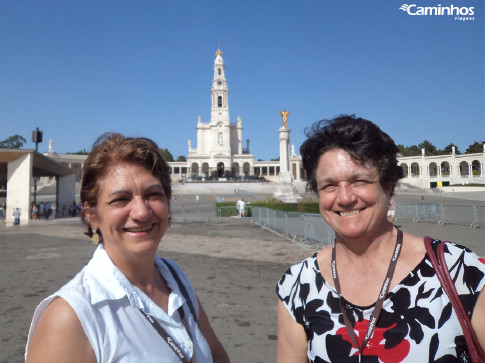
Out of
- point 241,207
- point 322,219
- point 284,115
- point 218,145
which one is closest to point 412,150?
point 218,145

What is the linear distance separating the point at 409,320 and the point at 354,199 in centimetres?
65

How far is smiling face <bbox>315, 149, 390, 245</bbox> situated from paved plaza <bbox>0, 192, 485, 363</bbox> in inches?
104

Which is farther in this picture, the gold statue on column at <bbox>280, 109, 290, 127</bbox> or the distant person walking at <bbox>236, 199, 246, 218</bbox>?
the gold statue on column at <bbox>280, 109, 290, 127</bbox>

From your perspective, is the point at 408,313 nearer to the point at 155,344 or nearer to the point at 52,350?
the point at 155,344

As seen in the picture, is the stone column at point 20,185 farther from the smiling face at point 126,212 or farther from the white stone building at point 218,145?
the white stone building at point 218,145

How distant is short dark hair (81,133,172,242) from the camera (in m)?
1.80

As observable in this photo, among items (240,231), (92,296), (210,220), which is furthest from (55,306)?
(210,220)

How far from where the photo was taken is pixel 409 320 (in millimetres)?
1687

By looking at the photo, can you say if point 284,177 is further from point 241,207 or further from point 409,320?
point 409,320

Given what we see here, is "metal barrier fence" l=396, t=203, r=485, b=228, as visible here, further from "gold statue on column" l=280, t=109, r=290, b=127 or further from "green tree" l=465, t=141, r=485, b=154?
"green tree" l=465, t=141, r=485, b=154

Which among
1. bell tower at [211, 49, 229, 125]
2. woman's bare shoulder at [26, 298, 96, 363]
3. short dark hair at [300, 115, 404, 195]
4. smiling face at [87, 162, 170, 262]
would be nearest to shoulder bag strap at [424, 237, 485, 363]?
short dark hair at [300, 115, 404, 195]

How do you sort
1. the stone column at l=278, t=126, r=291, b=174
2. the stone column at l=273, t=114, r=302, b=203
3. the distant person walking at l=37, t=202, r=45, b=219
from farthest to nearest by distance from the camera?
the stone column at l=278, t=126, r=291, b=174
the stone column at l=273, t=114, r=302, b=203
the distant person walking at l=37, t=202, r=45, b=219

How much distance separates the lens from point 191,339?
181cm

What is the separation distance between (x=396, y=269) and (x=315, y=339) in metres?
0.57
